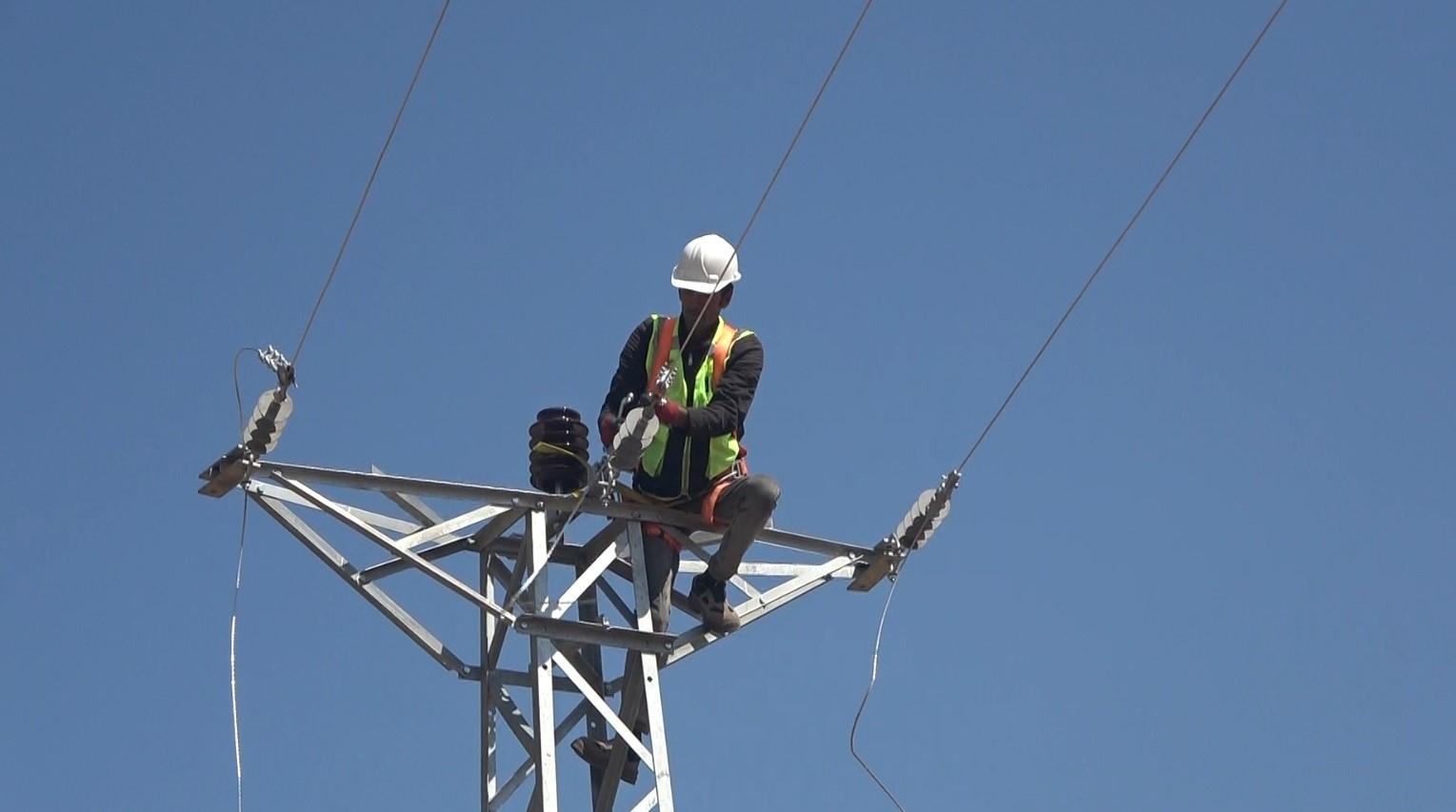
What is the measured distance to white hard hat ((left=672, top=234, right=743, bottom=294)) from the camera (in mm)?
12898

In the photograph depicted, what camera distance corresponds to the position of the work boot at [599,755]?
41.1ft

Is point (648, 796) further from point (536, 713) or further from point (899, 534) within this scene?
point (899, 534)

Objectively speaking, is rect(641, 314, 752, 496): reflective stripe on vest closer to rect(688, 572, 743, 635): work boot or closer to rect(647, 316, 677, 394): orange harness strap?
rect(647, 316, 677, 394): orange harness strap

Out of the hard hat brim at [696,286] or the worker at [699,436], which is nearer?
the worker at [699,436]

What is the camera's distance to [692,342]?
42.1ft

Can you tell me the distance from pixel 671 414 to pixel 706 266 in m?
1.04

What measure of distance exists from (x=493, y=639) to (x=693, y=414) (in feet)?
4.78

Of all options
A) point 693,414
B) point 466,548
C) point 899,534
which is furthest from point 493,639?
point 899,534

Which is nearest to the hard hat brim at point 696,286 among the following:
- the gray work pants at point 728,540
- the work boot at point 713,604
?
the gray work pants at point 728,540

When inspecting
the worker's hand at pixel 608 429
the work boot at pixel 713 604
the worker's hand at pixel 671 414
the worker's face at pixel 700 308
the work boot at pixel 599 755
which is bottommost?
the work boot at pixel 599 755

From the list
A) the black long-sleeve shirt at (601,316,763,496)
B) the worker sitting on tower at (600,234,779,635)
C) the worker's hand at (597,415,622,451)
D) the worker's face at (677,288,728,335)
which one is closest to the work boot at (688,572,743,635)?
the worker sitting on tower at (600,234,779,635)

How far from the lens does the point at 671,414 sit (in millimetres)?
12281

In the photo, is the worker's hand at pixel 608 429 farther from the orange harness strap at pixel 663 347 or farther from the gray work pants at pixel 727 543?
the gray work pants at pixel 727 543

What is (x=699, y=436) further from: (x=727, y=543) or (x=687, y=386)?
(x=727, y=543)
